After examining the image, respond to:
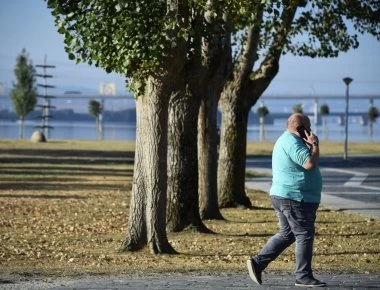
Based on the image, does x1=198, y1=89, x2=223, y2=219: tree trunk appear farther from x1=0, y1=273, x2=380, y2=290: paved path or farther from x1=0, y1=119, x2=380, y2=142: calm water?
x1=0, y1=119, x2=380, y2=142: calm water

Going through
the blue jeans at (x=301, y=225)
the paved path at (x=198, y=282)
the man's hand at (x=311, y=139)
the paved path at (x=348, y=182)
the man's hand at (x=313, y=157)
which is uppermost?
the man's hand at (x=311, y=139)

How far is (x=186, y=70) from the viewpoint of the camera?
14711 millimetres

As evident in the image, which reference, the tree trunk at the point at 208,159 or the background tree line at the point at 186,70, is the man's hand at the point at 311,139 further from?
the tree trunk at the point at 208,159

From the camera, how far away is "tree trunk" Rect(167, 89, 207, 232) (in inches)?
591

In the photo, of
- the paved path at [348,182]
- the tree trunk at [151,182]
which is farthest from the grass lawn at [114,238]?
the paved path at [348,182]

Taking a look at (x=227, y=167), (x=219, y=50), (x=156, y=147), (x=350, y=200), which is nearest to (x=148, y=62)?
(x=156, y=147)

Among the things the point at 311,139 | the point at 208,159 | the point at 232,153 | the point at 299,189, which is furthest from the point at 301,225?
the point at 232,153

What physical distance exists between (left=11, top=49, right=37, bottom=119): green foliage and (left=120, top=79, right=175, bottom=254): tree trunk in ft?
212

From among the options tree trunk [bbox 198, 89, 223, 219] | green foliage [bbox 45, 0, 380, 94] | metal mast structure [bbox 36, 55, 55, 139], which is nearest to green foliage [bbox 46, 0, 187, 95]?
green foliage [bbox 45, 0, 380, 94]

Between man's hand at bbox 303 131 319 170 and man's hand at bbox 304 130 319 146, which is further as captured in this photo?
man's hand at bbox 304 130 319 146

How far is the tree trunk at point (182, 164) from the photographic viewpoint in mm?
15023

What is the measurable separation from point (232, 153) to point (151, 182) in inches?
296

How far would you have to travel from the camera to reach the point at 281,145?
9.70 meters

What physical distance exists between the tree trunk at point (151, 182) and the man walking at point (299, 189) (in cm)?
305
